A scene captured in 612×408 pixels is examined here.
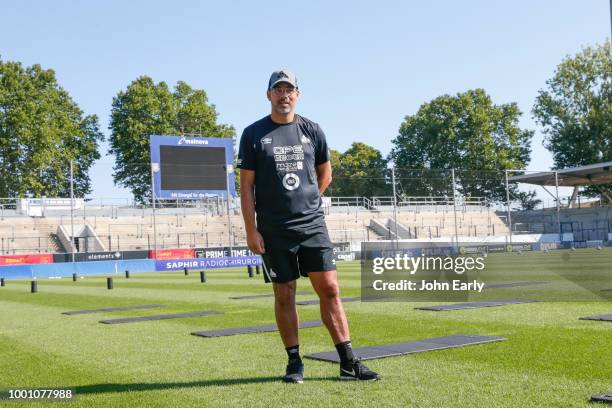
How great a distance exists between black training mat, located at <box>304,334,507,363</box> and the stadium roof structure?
48752 mm

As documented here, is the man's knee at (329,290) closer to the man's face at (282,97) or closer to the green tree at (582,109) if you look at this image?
the man's face at (282,97)

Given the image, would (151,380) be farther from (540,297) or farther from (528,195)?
(528,195)

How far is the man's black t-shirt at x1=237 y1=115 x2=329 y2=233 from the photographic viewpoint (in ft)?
17.0

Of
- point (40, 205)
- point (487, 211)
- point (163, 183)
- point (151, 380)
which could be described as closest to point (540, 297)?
point (151, 380)

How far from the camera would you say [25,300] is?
1775cm

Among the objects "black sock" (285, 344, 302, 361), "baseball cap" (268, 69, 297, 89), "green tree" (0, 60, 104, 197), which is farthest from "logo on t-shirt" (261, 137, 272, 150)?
"green tree" (0, 60, 104, 197)

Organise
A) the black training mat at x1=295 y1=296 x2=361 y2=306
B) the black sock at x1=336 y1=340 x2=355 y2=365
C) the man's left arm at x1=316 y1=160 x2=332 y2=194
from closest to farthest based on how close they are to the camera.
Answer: the black sock at x1=336 y1=340 x2=355 y2=365 → the man's left arm at x1=316 y1=160 x2=332 y2=194 → the black training mat at x1=295 y1=296 x2=361 y2=306

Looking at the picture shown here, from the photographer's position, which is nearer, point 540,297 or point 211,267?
point 540,297

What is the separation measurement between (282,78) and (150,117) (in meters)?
65.4

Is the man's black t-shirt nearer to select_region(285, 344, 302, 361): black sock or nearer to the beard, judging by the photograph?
the beard

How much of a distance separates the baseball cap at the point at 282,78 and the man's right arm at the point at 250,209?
0.68m

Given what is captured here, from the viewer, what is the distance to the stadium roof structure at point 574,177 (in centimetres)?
5413

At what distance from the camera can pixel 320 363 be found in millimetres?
5883

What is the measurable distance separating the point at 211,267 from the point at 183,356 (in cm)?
3307
